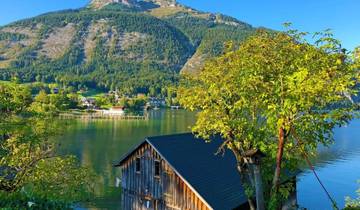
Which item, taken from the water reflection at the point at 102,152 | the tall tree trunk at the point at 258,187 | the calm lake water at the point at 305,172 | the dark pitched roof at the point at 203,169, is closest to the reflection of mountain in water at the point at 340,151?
the calm lake water at the point at 305,172

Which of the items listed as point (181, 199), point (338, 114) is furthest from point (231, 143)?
point (181, 199)

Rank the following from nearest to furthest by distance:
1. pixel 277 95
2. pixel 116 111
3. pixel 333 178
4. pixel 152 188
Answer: pixel 277 95 < pixel 152 188 < pixel 333 178 < pixel 116 111

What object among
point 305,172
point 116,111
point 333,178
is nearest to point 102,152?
point 305,172

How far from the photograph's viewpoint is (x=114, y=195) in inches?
1714

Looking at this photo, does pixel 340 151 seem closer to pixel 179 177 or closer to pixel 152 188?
pixel 152 188

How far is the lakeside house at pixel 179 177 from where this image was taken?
77.4ft

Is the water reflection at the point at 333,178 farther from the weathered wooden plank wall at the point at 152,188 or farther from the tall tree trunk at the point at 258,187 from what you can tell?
the tall tree trunk at the point at 258,187

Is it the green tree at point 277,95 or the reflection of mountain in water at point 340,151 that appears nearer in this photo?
the green tree at point 277,95

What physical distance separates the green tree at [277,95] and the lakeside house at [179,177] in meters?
6.56

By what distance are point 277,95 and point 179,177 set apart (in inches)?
498

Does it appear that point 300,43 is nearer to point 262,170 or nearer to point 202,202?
point 262,170

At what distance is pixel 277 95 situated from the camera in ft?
44.8

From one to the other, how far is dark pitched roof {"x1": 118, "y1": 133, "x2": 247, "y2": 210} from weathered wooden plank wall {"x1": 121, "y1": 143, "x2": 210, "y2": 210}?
0.63 metres

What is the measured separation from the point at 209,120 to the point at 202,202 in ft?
24.2
